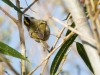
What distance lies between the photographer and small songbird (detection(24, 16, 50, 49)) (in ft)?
4.32

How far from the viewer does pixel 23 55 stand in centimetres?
92

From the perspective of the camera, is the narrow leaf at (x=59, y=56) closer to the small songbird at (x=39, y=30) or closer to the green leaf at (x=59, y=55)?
the green leaf at (x=59, y=55)

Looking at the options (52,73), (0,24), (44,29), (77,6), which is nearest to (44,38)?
(44,29)

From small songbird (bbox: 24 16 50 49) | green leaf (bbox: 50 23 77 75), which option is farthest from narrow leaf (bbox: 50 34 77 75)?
small songbird (bbox: 24 16 50 49)

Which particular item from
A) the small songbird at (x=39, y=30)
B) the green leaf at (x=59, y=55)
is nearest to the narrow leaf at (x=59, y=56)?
the green leaf at (x=59, y=55)

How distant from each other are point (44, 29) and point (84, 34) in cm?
80

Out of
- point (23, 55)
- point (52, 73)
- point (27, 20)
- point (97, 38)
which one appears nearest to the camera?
point (97, 38)

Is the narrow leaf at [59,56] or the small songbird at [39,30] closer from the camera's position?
the narrow leaf at [59,56]

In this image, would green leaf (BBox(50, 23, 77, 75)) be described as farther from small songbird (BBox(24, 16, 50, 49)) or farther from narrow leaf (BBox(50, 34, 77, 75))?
small songbird (BBox(24, 16, 50, 49))

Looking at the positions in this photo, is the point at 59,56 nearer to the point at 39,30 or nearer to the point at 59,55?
the point at 59,55

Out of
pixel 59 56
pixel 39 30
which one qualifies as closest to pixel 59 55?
pixel 59 56

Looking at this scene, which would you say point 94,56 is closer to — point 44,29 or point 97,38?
point 97,38

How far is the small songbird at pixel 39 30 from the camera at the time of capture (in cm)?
132

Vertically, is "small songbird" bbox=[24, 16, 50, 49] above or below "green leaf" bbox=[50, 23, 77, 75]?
above
